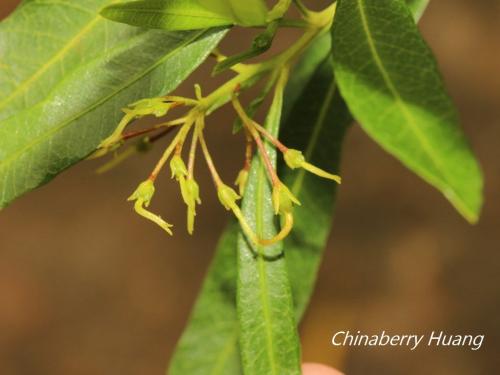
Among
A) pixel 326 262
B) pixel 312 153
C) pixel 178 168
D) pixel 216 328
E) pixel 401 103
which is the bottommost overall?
pixel 326 262

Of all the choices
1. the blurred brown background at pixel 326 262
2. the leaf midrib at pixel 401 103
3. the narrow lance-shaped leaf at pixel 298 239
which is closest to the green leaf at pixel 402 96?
the leaf midrib at pixel 401 103

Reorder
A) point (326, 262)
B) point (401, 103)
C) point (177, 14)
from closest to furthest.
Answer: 1. point (401, 103)
2. point (177, 14)
3. point (326, 262)

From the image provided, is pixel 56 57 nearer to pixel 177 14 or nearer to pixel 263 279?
pixel 177 14

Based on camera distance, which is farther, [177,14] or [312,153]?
[312,153]

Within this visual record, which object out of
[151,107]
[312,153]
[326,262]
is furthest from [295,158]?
[326,262]

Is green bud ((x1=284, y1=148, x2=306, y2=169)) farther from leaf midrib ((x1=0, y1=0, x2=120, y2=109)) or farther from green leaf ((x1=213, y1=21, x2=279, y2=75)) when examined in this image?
leaf midrib ((x1=0, y1=0, x2=120, y2=109))

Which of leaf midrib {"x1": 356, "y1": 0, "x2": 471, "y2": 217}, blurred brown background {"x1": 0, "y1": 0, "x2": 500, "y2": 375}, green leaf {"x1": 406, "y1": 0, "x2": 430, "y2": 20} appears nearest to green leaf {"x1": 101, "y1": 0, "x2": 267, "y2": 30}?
leaf midrib {"x1": 356, "y1": 0, "x2": 471, "y2": 217}

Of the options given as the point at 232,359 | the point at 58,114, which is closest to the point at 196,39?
the point at 58,114
